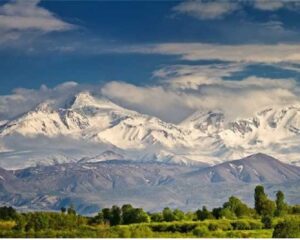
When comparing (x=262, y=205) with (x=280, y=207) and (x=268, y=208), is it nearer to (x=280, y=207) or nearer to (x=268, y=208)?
(x=268, y=208)

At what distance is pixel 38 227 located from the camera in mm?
14719

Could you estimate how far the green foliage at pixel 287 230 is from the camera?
14.0m

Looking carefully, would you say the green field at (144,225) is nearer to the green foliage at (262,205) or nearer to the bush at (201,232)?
the bush at (201,232)

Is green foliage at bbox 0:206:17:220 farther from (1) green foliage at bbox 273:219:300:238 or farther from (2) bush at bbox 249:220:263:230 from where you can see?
(1) green foliage at bbox 273:219:300:238

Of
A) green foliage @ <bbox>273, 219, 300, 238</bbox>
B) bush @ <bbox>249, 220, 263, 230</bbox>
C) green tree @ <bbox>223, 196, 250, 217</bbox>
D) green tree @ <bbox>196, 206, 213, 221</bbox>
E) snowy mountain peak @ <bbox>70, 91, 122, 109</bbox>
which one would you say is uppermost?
snowy mountain peak @ <bbox>70, 91, 122, 109</bbox>

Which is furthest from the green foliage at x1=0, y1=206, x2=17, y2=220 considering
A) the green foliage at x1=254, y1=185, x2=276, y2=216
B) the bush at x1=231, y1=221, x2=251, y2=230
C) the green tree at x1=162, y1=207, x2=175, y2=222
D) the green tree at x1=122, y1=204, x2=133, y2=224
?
the green foliage at x1=254, y1=185, x2=276, y2=216

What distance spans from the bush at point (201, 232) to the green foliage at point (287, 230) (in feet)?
4.52

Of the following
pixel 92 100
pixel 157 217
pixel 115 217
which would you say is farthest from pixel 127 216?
pixel 92 100

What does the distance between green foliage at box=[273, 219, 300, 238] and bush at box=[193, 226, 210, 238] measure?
4.52ft

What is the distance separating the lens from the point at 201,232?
1436 centimetres

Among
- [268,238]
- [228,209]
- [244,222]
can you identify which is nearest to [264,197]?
[228,209]

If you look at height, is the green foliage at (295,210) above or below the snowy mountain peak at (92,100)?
below

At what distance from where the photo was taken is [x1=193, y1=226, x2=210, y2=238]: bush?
14.2 metres

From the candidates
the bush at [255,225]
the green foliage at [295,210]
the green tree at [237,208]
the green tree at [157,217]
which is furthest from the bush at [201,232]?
the green foliage at [295,210]
